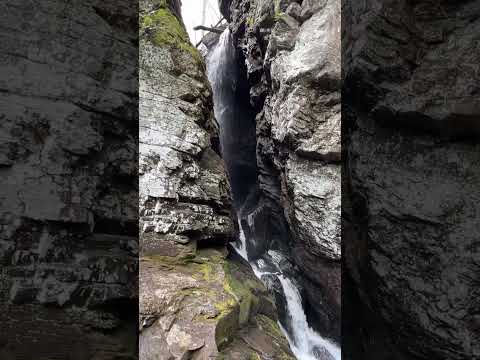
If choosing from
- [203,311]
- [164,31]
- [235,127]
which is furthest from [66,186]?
[235,127]

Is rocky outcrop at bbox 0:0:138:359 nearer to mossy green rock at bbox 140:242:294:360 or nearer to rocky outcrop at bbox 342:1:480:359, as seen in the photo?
rocky outcrop at bbox 342:1:480:359

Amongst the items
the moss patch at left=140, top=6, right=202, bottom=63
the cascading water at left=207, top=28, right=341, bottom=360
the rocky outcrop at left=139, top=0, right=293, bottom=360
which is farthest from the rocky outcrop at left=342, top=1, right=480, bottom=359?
the cascading water at left=207, top=28, right=341, bottom=360

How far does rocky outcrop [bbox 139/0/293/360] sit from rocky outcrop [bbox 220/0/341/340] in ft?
7.27

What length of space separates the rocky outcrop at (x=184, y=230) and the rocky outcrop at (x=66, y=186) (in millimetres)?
2779

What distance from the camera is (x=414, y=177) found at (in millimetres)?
1681

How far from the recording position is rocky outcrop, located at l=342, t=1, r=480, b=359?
1455mm

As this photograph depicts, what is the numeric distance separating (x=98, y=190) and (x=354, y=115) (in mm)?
1983

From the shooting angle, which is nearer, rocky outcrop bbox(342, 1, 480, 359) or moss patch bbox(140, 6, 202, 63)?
rocky outcrop bbox(342, 1, 480, 359)

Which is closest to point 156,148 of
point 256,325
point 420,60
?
point 256,325

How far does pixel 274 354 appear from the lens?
186 inches

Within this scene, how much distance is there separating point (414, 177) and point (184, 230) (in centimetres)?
474

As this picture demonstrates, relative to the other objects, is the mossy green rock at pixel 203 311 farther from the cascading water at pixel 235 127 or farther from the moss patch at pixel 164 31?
the cascading water at pixel 235 127

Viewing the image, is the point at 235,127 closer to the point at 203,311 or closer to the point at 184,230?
the point at 184,230

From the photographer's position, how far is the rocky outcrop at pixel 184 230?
4152 millimetres
